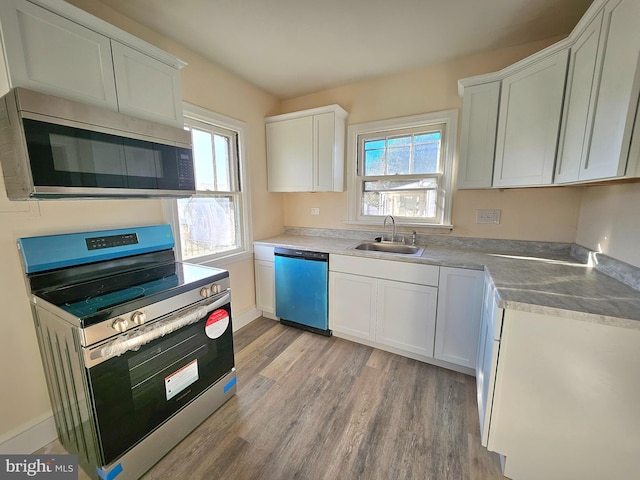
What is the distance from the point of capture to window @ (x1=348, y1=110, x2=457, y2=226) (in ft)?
7.88

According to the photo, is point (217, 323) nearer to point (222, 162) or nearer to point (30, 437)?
point (30, 437)

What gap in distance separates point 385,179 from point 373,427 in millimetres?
2142

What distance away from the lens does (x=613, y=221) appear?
Result: 4.99ft

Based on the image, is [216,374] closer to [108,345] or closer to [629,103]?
[108,345]

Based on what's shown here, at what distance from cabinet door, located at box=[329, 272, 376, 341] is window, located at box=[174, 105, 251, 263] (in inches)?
43.8

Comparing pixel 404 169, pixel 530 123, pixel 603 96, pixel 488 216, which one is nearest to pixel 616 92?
pixel 603 96

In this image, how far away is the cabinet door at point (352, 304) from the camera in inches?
90.0

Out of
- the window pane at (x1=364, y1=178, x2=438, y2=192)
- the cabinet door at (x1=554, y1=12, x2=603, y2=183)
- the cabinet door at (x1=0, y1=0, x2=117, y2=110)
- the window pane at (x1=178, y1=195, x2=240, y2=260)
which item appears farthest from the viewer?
the window pane at (x1=364, y1=178, x2=438, y2=192)

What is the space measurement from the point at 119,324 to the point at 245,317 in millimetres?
1780

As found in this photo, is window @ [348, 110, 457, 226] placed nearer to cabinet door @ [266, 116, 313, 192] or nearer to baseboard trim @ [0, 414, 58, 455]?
cabinet door @ [266, 116, 313, 192]

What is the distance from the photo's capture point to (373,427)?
1.58 metres

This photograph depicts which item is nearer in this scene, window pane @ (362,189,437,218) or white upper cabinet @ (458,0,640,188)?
white upper cabinet @ (458,0,640,188)

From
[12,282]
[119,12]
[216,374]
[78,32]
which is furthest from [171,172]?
[216,374]

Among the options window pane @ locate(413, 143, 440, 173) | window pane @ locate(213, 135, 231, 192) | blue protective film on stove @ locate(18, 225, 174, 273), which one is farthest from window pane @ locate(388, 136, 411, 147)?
blue protective film on stove @ locate(18, 225, 174, 273)
